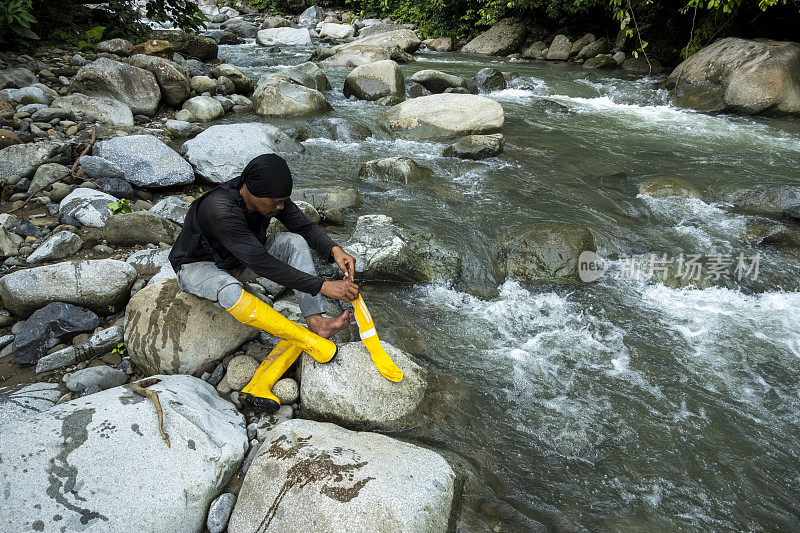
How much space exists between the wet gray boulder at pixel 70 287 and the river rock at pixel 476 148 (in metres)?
5.65

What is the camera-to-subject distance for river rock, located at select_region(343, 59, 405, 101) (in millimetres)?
11477

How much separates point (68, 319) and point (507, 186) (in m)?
5.80

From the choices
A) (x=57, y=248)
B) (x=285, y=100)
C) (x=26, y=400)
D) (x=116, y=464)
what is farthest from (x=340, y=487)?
(x=285, y=100)

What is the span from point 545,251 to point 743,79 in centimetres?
877

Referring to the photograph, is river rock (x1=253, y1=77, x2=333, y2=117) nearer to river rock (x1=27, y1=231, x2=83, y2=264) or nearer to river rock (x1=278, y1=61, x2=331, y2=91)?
river rock (x1=278, y1=61, x2=331, y2=91)

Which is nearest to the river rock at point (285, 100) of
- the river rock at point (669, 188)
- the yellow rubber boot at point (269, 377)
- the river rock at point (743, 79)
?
the river rock at point (669, 188)

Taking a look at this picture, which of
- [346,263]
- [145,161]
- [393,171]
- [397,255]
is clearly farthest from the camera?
[393,171]

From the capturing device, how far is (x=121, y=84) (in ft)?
28.1

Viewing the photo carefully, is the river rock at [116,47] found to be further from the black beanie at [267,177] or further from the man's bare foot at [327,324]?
the man's bare foot at [327,324]

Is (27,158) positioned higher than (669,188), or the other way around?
(27,158)

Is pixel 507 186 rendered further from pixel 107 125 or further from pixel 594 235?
pixel 107 125

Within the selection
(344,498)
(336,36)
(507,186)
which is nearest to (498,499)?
A: (344,498)

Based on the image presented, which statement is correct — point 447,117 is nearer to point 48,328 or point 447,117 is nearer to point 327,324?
point 327,324

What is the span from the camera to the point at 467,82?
1273cm
